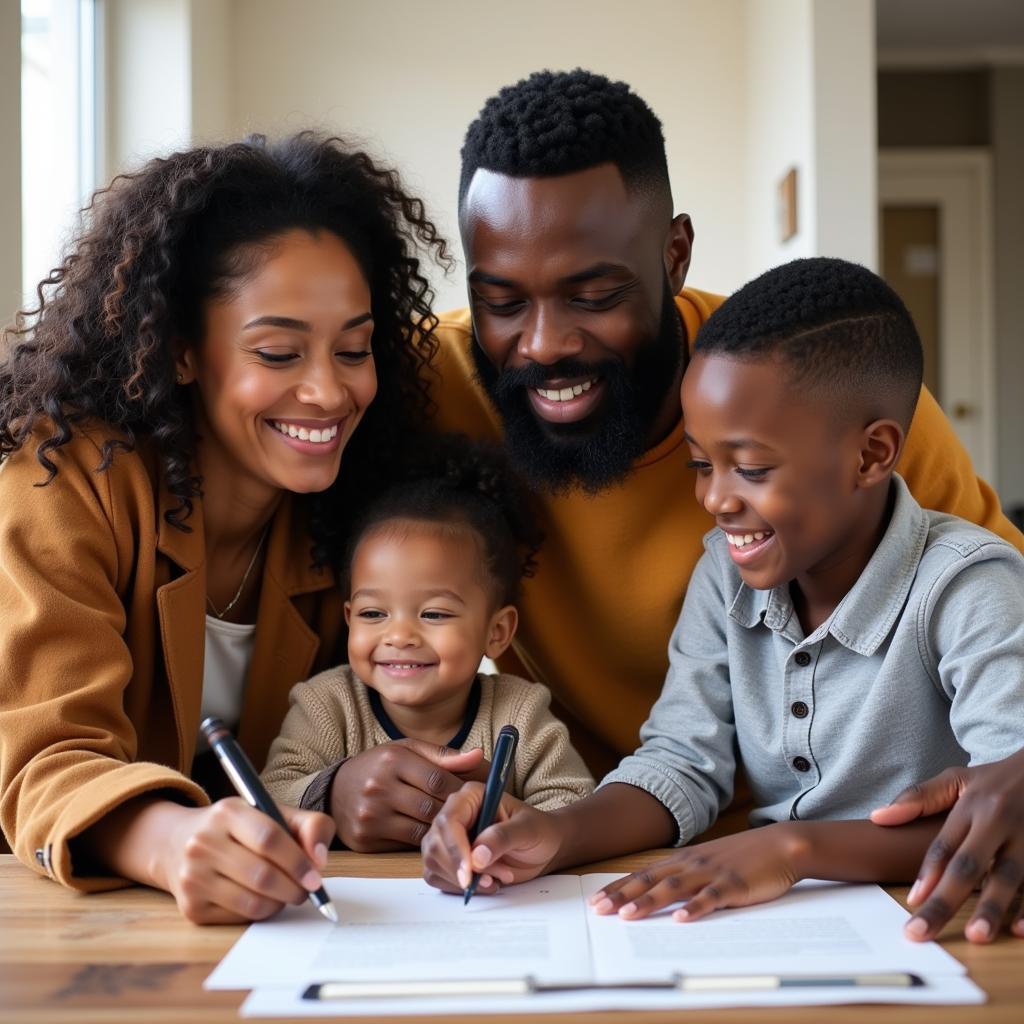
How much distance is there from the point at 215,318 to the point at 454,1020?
97cm

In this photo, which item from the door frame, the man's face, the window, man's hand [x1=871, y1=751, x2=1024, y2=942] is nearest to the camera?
man's hand [x1=871, y1=751, x2=1024, y2=942]

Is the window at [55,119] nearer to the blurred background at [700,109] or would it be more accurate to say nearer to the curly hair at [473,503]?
the blurred background at [700,109]

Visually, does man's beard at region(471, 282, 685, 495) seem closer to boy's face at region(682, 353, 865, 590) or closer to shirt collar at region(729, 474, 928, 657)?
boy's face at region(682, 353, 865, 590)

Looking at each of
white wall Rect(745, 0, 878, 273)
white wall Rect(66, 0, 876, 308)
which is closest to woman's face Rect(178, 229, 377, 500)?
white wall Rect(745, 0, 878, 273)

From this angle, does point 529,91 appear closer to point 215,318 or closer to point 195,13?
point 215,318

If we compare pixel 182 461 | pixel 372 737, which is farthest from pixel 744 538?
pixel 182 461

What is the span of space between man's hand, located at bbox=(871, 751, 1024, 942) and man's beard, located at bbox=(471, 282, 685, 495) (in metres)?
0.71

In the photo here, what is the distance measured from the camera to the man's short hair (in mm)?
1565

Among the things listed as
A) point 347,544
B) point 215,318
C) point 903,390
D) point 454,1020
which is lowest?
point 454,1020

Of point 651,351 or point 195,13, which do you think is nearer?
point 651,351

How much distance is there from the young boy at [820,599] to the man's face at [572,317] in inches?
9.3

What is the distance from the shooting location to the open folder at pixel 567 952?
79cm

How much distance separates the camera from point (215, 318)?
1.50m

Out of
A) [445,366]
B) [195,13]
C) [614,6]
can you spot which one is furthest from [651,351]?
[614,6]
